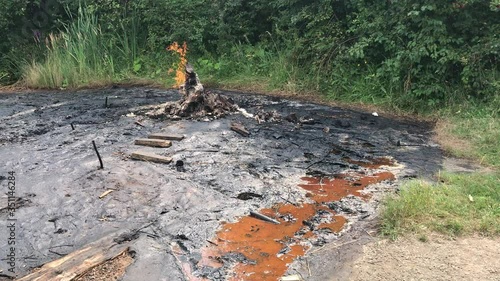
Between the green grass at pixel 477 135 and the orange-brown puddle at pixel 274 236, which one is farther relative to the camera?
the green grass at pixel 477 135

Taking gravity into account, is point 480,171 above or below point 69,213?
below

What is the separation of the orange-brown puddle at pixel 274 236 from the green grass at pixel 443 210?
0.45 meters

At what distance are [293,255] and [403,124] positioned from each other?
4.38 meters

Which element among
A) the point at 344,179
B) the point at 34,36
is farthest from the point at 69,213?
the point at 34,36

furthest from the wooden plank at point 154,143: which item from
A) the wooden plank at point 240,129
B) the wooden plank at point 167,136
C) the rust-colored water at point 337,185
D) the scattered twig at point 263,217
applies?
the scattered twig at point 263,217

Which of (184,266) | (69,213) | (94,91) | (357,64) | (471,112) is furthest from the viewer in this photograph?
(94,91)

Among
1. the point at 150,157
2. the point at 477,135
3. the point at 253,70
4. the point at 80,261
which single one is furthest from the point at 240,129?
the point at 253,70

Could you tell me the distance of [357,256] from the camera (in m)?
3.32

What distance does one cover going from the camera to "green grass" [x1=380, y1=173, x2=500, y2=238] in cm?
357

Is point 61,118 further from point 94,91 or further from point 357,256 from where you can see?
point 357,256

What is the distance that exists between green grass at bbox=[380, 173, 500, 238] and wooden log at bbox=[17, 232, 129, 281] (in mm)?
2058

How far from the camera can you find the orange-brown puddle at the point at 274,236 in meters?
3.24

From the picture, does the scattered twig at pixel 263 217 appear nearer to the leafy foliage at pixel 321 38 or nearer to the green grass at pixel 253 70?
the leafy foliage at pixel 321 38

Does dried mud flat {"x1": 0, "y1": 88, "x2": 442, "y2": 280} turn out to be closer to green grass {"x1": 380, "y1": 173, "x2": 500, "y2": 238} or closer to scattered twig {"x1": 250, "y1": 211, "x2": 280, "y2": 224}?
scattered twig {"x1": 250, "y1": 211, "x2": 280, "y2": 224}
